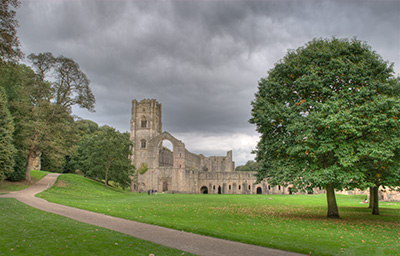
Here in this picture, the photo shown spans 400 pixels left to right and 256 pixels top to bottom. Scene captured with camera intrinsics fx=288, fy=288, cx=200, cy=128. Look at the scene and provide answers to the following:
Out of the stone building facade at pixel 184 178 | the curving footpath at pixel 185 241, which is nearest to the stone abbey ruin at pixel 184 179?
the stone building facade at pixel 184 178

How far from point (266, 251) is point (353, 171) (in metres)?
9.35

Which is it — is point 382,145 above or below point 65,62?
below

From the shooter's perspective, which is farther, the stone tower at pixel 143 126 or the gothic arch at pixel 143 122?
the gothic arch at pixel 143 122

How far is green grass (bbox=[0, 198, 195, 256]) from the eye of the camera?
7.95 metres

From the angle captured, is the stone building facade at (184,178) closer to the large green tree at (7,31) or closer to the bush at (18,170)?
the bush at (18,170)

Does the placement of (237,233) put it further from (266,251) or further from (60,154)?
(60,154)

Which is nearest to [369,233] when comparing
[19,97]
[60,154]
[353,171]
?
[353,171]

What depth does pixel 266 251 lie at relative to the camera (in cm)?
880

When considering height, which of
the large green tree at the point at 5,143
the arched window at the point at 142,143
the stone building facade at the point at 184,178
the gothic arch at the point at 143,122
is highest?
the gothic arch at the point at 143,122

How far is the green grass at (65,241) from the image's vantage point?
795cm

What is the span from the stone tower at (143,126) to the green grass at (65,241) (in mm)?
67850

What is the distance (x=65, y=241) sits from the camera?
8977 mm

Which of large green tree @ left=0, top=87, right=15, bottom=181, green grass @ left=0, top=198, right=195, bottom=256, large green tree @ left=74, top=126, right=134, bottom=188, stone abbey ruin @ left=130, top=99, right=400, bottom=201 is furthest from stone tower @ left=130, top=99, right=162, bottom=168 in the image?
green grass @ left=0, top=198, right=195, bottom=256

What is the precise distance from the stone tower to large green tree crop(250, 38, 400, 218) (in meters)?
63.8
